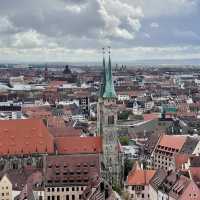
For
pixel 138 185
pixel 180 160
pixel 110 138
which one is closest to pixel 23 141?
pixel 110 138

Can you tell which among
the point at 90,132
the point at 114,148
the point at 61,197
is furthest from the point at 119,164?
the point at 90,132

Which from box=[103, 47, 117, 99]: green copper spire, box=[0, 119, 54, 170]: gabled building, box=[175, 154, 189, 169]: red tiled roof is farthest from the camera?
box=[0, 119, 54, 170]: gabled building

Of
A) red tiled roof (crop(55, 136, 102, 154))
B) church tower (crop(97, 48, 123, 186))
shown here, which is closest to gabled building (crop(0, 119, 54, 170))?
red tiled roof (crop(55, 136, 102, 154))

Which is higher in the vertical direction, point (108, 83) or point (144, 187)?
point (108, 83)

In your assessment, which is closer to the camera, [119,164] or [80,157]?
[80,157]

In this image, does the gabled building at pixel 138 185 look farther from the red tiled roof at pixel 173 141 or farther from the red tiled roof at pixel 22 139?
the red tiled roof at pixel 173 141

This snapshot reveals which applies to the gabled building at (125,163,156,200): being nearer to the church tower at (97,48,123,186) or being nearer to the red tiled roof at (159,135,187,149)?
the church tower at (97,48,123,186)

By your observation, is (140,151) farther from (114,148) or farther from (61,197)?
(61,197)
